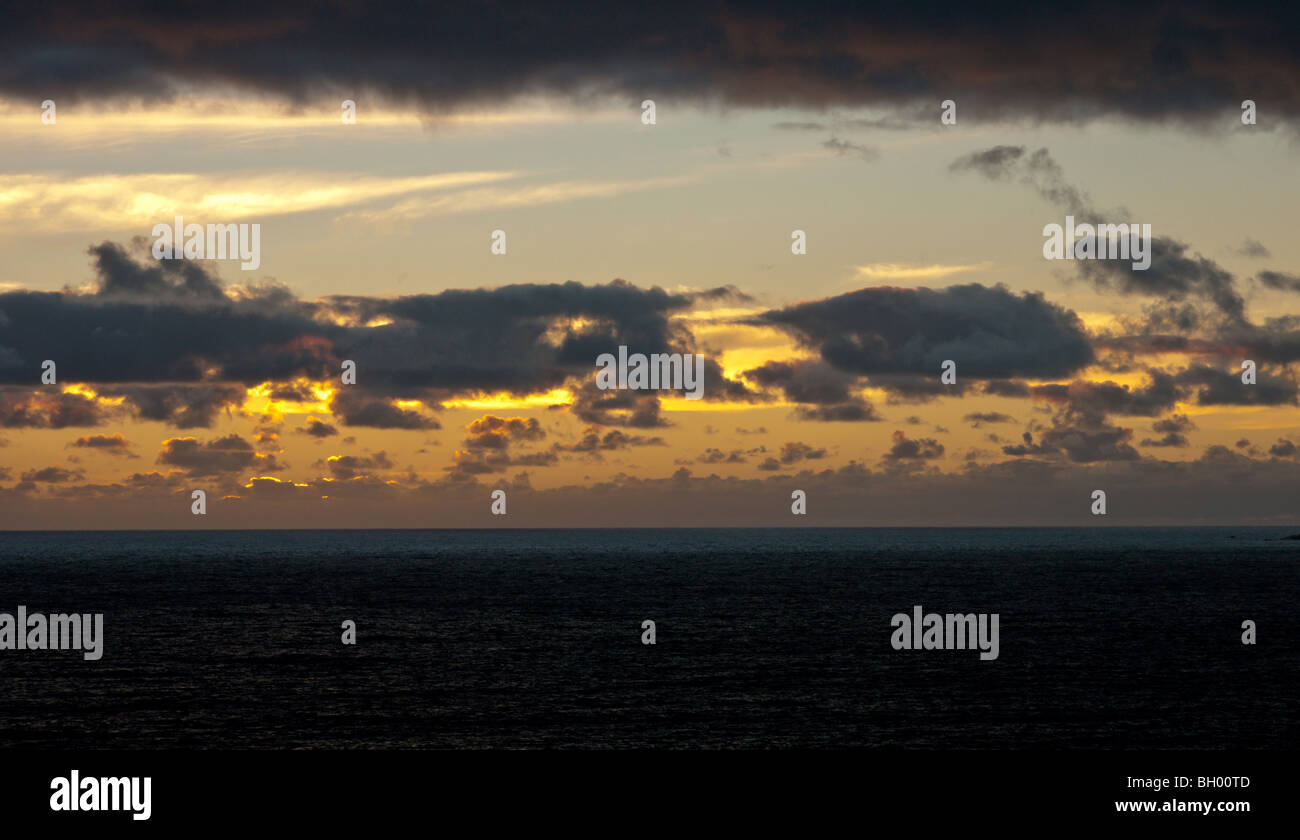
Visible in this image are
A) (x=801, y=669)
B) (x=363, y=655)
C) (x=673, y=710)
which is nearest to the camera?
(x=673, y=710)

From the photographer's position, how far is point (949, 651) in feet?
347

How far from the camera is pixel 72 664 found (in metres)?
97.3

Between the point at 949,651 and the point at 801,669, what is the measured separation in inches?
761

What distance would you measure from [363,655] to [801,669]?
131 ft

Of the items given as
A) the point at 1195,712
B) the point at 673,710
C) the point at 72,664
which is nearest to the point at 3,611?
the point at 72,664

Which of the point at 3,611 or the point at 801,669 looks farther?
the point at 3,611
